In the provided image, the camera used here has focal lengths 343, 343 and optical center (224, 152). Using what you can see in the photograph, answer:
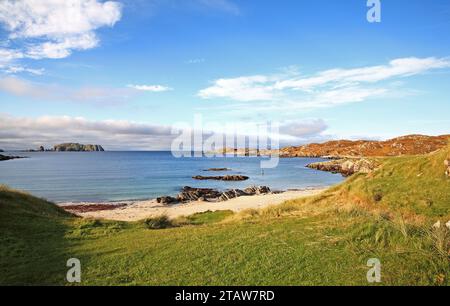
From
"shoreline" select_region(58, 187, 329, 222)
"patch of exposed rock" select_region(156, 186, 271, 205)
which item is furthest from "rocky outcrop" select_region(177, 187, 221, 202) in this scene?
"shoreline" select_region(58, 187, 329, 222)

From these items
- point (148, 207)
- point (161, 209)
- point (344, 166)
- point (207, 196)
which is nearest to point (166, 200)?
point (148, 207)

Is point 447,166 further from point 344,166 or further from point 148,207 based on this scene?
point 344,166

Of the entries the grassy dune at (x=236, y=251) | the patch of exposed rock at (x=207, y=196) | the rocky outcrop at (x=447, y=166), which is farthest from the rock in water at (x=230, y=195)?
the grassy dune at (x=236, y=251)

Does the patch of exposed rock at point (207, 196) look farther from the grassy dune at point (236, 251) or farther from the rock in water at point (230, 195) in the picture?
the grassy dune at point (236, 251)

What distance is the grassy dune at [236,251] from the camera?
362 inches

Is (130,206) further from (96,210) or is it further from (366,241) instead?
(366,241)

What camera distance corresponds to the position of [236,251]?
11273 millimetres

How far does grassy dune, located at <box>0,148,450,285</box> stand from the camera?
919 centimetres

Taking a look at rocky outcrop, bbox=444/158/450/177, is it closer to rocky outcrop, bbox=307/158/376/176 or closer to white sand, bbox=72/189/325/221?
white sand, bbox=72/189/325/221

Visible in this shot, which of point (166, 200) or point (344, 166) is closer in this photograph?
A: point (166, 200)
